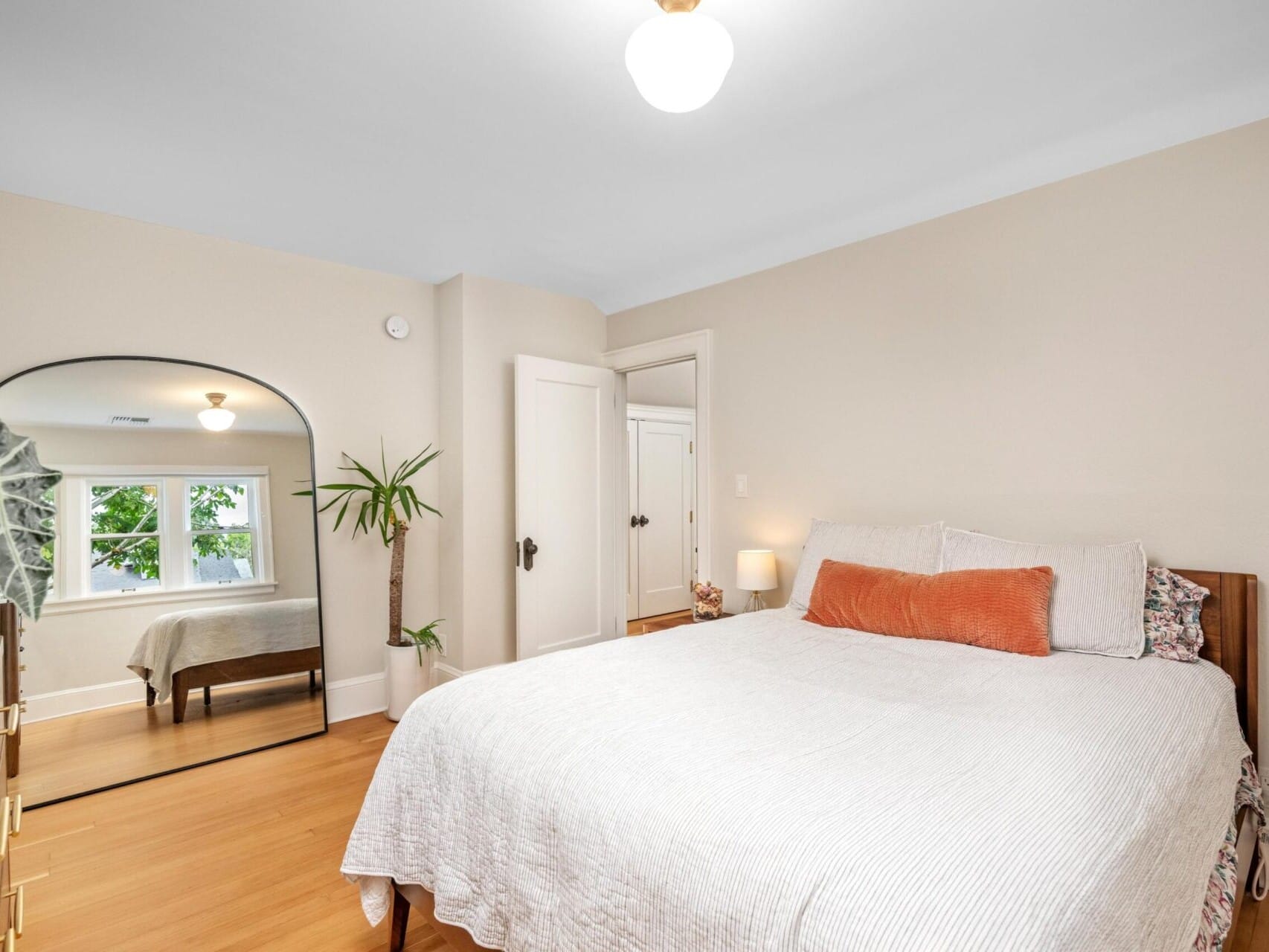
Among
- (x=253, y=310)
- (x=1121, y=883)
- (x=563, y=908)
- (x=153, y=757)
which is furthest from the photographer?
(x=253, y=310)

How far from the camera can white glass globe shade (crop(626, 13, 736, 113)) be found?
155 centimetres

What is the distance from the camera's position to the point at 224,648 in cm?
316

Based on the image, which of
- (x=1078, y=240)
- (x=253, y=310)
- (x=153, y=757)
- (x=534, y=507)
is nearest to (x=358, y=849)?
(x=153, y=757)

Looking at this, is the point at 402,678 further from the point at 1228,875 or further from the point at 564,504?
the point at 1228,875

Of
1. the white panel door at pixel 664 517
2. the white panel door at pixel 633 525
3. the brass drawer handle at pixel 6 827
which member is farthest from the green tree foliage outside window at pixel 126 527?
the white panel door at pixel 664 517

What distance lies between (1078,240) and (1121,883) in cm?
235

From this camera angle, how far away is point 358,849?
1.71 m

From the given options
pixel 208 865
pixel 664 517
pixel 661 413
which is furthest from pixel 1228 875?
pixel 661 413

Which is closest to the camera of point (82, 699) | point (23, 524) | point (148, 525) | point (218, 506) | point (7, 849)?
point (23, 524)

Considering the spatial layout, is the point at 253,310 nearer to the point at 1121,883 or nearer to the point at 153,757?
the point at 153,757

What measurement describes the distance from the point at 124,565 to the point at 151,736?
2.52 feet

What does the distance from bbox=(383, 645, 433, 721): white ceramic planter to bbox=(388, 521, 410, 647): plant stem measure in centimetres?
6

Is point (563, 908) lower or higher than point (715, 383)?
lower

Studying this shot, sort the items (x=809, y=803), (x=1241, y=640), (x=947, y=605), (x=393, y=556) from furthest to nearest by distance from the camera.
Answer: (x=393, y=556), (x=947, y=605), (x=1241, y=640), (x=809, y=803)
